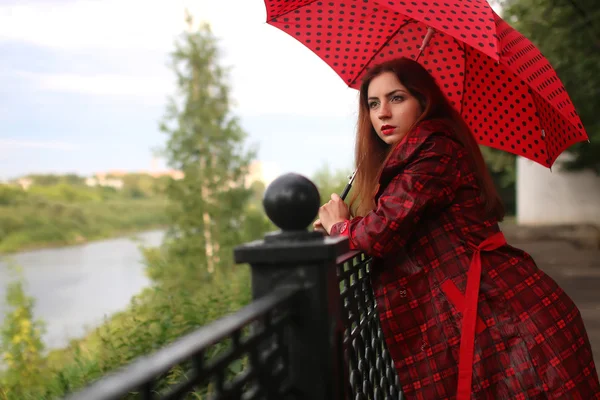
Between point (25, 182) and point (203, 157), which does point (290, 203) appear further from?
point (25, 182)

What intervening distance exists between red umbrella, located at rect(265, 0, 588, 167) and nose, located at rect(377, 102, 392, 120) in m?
0.60

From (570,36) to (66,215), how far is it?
35126 mm

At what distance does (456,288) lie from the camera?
2.12m

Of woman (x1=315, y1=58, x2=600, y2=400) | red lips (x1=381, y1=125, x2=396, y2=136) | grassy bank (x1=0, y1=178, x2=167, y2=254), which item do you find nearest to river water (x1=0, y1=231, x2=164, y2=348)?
grassy bank (x1=0, y1=178, x2=167, y2=254)

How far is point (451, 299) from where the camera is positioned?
6.93ft

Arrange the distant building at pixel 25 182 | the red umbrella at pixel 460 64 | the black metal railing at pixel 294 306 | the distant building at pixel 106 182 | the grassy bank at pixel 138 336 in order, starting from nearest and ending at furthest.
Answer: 1. the black metal railing at pixel 294 306
2. the red umbrella at pixel 460 64
3. the grassy bank at pixel 138 336
4. the distant building at pixel 25 182
5. the distant building at pixel 106 182

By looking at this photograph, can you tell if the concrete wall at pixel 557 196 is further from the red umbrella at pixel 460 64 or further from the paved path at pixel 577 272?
the red umbrella at pixel 460 64

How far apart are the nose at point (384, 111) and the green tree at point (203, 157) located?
15908 mm

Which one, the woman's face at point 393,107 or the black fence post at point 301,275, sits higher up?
the woman's face at point 393,107

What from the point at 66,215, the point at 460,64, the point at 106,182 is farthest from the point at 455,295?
the point at 106,182

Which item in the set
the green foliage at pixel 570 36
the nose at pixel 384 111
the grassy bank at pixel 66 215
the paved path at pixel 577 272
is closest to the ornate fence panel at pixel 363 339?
the nose at pixel 384 111

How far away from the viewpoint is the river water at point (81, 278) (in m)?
21.4

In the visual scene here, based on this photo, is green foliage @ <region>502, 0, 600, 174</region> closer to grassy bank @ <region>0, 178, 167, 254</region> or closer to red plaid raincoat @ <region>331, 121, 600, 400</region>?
red plaid raincoat @ <region>331, 121, 600, 400</region>

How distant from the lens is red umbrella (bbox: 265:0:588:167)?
2.90m
